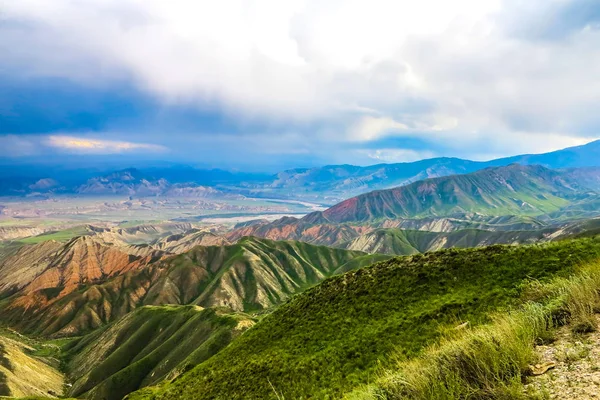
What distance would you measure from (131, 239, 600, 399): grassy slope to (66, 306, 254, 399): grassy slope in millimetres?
54915

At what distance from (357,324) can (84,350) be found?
18689cm

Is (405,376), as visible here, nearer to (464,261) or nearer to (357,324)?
(357,324)

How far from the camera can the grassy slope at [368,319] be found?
2586cm

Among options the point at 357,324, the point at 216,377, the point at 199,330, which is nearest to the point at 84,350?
the point at 199,330

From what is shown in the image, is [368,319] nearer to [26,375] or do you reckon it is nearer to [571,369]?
[571,369]

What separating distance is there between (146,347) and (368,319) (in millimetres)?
134389

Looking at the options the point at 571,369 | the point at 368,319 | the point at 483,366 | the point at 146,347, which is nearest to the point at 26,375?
the point at 146,347

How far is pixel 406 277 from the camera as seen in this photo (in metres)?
37.2

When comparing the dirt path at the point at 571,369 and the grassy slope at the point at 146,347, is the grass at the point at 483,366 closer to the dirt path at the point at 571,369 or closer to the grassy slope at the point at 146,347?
the dirt path at the point at 571,369

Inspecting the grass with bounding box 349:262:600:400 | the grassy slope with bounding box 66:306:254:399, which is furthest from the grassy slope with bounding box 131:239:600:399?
the grassy slope with bounding box 66:306:254:399

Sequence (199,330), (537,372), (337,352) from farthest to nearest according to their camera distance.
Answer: (199,330), (337,352), (537,372)

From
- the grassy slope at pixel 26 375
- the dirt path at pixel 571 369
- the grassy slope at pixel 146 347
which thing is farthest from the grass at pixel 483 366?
the grassy slope at pixel 26 375

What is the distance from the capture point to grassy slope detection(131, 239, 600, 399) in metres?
25.9

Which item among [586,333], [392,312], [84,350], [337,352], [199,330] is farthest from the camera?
[84,350]
